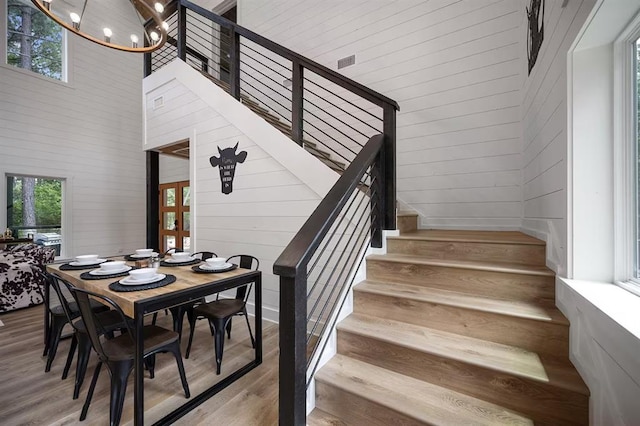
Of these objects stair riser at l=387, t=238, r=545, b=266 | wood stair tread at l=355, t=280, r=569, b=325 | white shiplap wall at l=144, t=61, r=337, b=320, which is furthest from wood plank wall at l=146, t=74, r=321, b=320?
wood stair tread at l=355, t=280, r=569, b=325

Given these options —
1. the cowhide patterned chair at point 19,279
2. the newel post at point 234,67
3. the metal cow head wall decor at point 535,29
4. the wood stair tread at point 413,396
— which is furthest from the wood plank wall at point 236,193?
the cowhide patterned chair at point 19,279

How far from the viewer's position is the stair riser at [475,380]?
1.11 m

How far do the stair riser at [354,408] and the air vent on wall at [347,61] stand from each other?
3757mm

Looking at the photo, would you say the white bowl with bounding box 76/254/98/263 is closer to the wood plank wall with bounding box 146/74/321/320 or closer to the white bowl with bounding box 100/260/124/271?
the white bowl with bounding box 100/260/124/271

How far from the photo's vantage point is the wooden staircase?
1.18m

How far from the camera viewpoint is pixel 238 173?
339 centimetres

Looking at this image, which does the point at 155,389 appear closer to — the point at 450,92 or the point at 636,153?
the point at 636,153

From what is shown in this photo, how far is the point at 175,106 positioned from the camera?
4023 mm

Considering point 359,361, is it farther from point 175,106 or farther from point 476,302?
point 175,106

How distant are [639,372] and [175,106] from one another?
491 cm

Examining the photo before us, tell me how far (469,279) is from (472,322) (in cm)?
30

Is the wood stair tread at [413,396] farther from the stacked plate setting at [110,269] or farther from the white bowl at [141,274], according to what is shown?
the stacked plate setting at [110,269]

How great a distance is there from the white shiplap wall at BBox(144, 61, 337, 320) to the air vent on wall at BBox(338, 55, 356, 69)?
1553 millimetres

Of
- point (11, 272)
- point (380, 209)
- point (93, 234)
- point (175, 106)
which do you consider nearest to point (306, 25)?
point (175, 106)
